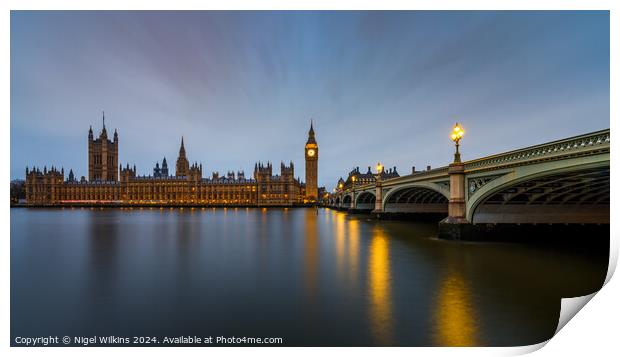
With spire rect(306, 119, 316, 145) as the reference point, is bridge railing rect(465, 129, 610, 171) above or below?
below

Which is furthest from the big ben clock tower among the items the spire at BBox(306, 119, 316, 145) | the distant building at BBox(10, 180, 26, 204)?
the distant building at BBox(10, 180, 26, 204)

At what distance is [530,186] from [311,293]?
1377cm

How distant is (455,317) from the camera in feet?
29.2

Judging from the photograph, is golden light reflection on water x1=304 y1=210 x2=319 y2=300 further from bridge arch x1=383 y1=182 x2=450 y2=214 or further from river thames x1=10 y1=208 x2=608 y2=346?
bridge arch x1=383 y1=182 x2=450 y2=214

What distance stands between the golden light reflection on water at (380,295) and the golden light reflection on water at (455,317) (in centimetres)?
117

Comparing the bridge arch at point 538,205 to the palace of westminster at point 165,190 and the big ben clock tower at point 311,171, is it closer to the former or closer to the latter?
the palace of westminster at point 165,190

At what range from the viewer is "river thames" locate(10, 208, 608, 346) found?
821 cm

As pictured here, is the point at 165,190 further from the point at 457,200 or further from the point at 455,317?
the point at 455,317

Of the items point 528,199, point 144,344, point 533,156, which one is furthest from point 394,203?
point 144,344

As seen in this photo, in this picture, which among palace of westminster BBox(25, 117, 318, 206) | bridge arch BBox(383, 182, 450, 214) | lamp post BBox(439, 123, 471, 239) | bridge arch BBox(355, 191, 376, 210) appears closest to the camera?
lamp post BBox(439, 123, 471, 239)

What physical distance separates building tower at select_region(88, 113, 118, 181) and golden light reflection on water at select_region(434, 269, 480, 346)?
175433 millimetres

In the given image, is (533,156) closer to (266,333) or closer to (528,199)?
(528,199)

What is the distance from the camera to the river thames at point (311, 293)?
821 centimetres
